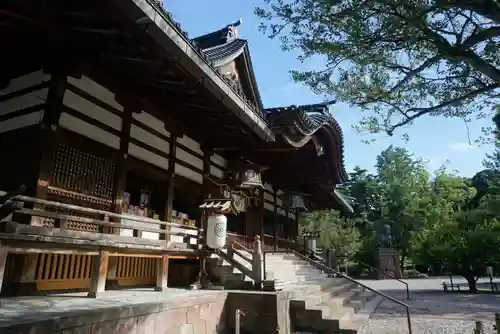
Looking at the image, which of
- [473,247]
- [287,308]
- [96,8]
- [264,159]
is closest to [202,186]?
[264,159]

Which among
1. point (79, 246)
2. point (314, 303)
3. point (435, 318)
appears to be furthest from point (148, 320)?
point (435, 318)

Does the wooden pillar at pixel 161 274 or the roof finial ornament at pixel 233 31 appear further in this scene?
the roof finial ornament at pixel 233 31

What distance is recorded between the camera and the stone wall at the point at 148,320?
3686mm

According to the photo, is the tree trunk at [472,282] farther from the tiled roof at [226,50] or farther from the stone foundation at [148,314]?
the tiled roof at [226,50]

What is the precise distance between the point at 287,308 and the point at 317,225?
93.3 ft

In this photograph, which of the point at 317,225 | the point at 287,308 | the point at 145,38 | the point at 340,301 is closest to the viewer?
the point at 145,38

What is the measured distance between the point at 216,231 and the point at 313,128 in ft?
13.1

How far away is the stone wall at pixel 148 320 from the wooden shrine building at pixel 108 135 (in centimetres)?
123

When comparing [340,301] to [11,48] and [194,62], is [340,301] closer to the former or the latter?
[194,62]

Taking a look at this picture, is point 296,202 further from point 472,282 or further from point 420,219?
point 420,219

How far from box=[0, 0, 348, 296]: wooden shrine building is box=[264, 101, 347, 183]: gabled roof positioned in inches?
2.4

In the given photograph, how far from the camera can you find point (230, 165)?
1090 centimetres

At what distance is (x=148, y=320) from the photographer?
5.07 m

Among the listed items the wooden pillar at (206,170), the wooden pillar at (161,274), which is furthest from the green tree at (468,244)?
the wooden pillar at (161,274)
